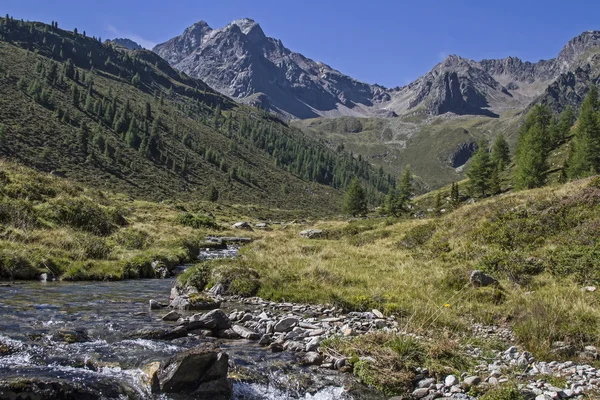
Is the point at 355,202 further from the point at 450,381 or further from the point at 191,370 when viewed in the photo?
the point at 191,370

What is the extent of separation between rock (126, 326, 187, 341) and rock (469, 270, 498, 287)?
10813mm

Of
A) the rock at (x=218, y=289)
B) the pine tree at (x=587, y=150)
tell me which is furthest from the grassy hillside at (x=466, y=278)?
the pine tree at (x=587, y=150)

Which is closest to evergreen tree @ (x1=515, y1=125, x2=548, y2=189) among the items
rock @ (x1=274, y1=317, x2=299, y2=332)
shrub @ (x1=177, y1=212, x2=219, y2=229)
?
shrub @ (x1=177, y1=212, x2=219, y2=229)

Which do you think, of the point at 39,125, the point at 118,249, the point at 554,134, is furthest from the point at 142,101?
the point at 118,249

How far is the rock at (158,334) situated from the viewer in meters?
9.85

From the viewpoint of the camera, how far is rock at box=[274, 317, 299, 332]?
10.9m

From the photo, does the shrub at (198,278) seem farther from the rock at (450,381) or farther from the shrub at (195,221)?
the shrub at (195,221)

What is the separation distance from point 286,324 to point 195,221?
48.7 meters

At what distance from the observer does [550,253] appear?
674 inches

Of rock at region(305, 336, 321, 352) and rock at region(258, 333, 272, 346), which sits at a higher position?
rock at region(305, 336, 321, 352)

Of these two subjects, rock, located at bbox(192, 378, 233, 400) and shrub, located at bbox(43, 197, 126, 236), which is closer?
rock, located at bbox(192, 378, 233, 400)

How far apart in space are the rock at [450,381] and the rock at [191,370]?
14.3 feet

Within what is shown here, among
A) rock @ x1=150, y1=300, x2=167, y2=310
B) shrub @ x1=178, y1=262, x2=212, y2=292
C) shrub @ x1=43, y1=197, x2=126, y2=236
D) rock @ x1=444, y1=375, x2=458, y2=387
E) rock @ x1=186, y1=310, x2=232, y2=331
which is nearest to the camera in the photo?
rock @ x1=444, y1=375, x2=458, y2=387

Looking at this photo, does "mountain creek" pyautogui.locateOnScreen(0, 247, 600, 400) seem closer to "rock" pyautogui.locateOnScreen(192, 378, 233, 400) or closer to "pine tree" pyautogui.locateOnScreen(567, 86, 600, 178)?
"rock" pyautogui.locateOnScreen(192, 378, 233, 400)
